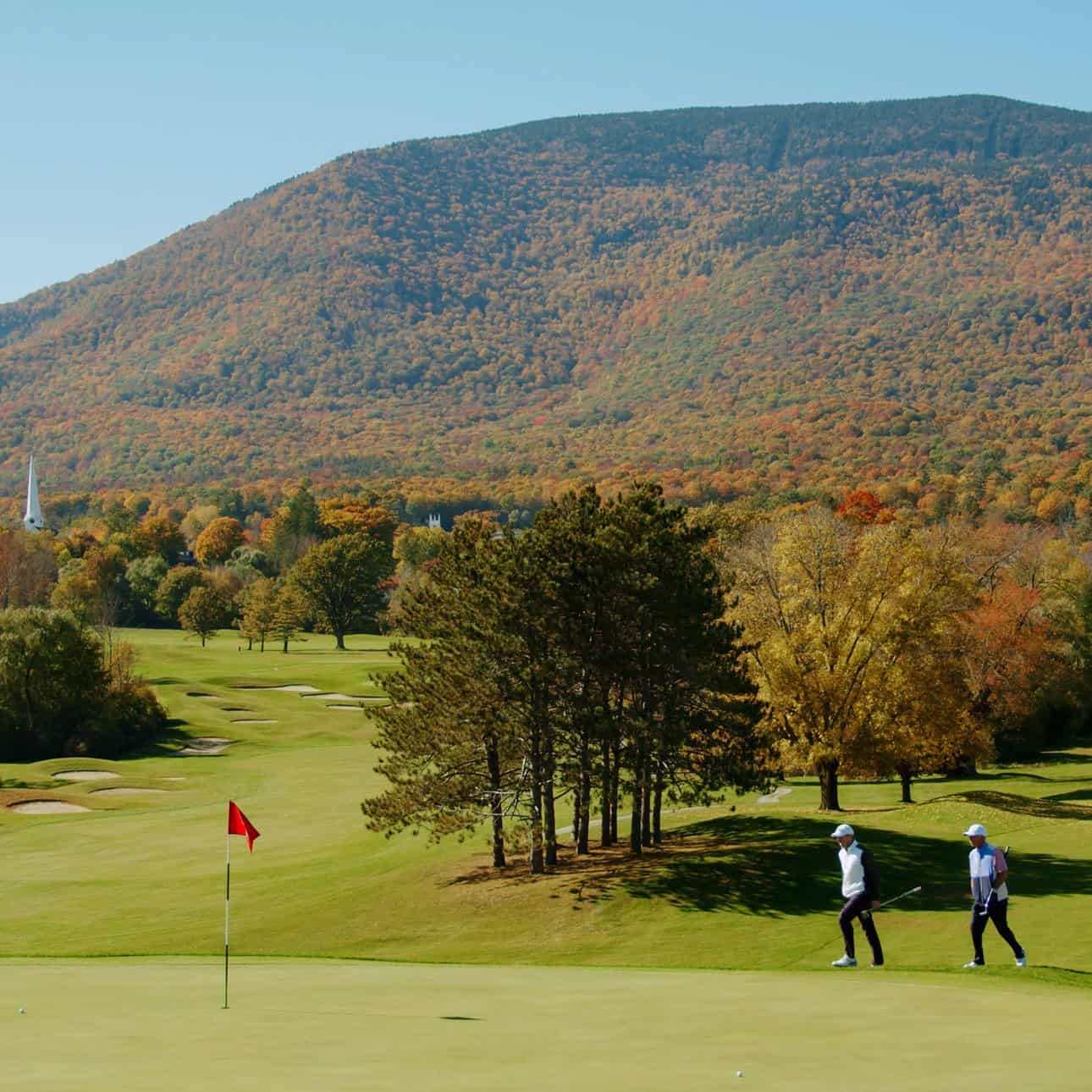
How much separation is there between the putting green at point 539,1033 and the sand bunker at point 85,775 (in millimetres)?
40170

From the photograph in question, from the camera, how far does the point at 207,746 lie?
233 ft

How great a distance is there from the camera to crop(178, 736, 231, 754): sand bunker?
69.5 metres

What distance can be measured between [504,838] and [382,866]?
135 inches

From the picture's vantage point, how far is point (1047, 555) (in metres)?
91.4

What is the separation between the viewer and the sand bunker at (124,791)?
5466 centimetres

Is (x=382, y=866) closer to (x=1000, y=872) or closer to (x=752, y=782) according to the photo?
(x=752, y=782)

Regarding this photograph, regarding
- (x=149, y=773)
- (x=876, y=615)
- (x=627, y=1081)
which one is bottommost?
(x=149, y=773)

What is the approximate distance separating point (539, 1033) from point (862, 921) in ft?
22.2

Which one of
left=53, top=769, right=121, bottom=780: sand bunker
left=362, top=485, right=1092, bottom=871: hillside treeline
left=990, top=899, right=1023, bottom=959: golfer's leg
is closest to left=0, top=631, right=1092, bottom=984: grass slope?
left=990, top=899, right=1023, bottom=959: golfer's leg

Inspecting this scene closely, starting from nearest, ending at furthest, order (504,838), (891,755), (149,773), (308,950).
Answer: (308,950) → (504,838) → (891,755) → (149,773)

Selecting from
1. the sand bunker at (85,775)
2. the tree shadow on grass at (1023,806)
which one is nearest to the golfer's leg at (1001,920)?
the tree shadow on grass at (1023,806)

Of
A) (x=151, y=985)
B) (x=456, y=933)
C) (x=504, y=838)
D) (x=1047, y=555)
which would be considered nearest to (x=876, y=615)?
(x=504, y=838)

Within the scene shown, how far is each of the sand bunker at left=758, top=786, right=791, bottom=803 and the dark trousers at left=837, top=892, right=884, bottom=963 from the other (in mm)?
28740

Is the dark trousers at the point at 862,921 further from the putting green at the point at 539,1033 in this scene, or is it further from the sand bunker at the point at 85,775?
the sand bunker at the point at 85,775
